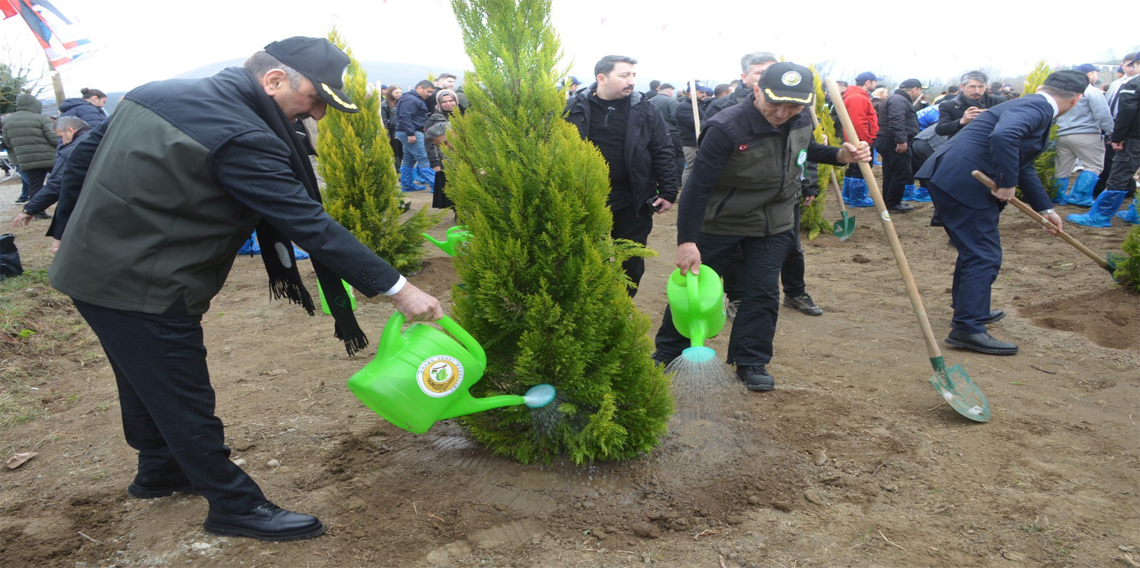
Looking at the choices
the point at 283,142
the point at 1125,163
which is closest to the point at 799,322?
the point at 283,142

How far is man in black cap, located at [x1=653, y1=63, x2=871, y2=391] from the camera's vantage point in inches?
143

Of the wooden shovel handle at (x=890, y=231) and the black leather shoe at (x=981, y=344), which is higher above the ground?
the wooden shovel handle at (x=890, y=231)

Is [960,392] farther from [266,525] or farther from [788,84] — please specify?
[266,525]

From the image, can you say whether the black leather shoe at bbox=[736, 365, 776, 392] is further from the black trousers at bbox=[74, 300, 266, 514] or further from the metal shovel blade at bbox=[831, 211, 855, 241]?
the metal shovel blade at bbox=[831, 211, 855, 241]

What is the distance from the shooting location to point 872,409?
3.75 meters

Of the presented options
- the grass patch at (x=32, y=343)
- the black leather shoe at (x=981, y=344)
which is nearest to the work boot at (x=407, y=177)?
the grass patch at (x=32, y=343)

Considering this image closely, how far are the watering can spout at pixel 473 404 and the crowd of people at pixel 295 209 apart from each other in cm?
38

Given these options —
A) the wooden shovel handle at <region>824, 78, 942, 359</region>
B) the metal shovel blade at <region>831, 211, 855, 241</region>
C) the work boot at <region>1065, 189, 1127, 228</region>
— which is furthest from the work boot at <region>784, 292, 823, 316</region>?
the work boot at <region>1065, 189, 1127, 228</region>

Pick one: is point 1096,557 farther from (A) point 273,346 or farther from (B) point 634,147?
(A) point 273,346

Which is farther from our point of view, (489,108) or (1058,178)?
(1058,178)

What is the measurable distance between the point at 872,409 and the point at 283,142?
10.2ft

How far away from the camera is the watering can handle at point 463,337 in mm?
2490

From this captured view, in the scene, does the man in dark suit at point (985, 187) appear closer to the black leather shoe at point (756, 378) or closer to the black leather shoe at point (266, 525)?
the black leather shoe at point (756, 378)

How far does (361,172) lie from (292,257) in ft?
11.8
